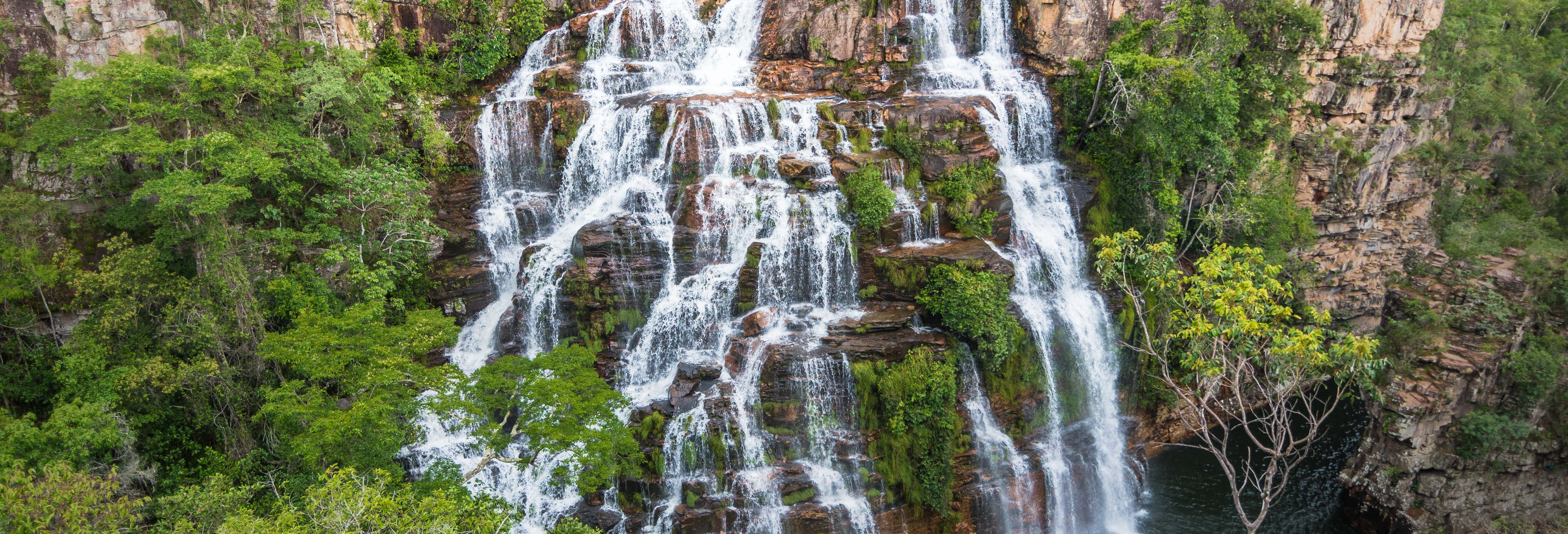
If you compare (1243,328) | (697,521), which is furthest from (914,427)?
(1243,328)

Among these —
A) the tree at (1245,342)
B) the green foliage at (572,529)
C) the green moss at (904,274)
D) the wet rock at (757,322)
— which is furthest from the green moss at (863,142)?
the green foliage at (572,529)

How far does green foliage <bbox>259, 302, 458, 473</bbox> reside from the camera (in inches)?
552

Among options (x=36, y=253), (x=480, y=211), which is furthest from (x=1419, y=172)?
(x=36, y=253)

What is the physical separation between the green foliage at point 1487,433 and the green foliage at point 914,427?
13130 millimetres

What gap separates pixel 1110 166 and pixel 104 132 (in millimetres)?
26107

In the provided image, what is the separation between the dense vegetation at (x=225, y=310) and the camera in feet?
46.1

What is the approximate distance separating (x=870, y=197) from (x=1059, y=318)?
6.31 meters

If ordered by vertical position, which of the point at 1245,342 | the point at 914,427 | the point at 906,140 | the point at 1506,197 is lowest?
the point at 914,427

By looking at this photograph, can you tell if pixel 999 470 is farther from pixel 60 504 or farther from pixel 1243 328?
pixel 60 504

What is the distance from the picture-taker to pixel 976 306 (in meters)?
18.3

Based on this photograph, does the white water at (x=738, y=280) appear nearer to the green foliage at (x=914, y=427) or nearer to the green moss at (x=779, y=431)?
the green moss at (x=779, y=431)

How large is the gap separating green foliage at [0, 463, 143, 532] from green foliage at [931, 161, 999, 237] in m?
18.8

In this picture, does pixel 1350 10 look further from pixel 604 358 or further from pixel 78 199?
pixel 78 199

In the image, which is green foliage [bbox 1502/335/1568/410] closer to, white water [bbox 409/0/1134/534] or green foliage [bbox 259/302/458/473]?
white water [bbox 409/0/1134/534]
